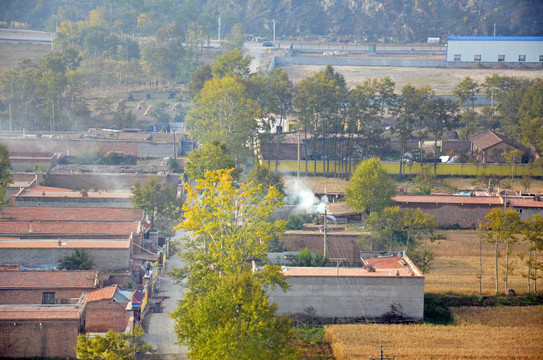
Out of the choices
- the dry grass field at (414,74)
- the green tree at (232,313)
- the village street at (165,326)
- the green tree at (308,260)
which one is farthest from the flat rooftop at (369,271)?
the dry grass field at (414,74)

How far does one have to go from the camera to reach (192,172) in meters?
39.1

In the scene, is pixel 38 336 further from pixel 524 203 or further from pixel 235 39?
pixel 235 39

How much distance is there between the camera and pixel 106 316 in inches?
1075

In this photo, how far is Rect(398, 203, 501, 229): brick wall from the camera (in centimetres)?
3997

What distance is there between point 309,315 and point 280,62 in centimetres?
4889

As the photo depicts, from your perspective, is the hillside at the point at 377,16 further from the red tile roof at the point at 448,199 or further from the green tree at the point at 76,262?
the green tree at the point at 76,262

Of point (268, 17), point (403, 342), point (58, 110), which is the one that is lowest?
point (403, 342)

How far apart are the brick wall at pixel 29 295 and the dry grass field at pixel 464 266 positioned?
1274 cm

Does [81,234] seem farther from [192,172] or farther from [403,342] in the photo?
[403,342]

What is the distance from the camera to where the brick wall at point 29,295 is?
28.4 metres

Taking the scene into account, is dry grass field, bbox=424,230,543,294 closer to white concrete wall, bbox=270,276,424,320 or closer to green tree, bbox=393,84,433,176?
white concrete wall, bbox=270,276,424,320

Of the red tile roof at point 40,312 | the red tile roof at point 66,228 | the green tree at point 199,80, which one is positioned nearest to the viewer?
the red tile roof at point 40,312

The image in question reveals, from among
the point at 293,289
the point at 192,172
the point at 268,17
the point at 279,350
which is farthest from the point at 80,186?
the point at 268,17

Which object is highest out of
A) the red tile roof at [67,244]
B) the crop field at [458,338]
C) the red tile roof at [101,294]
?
the red tile roof at [67,244]
